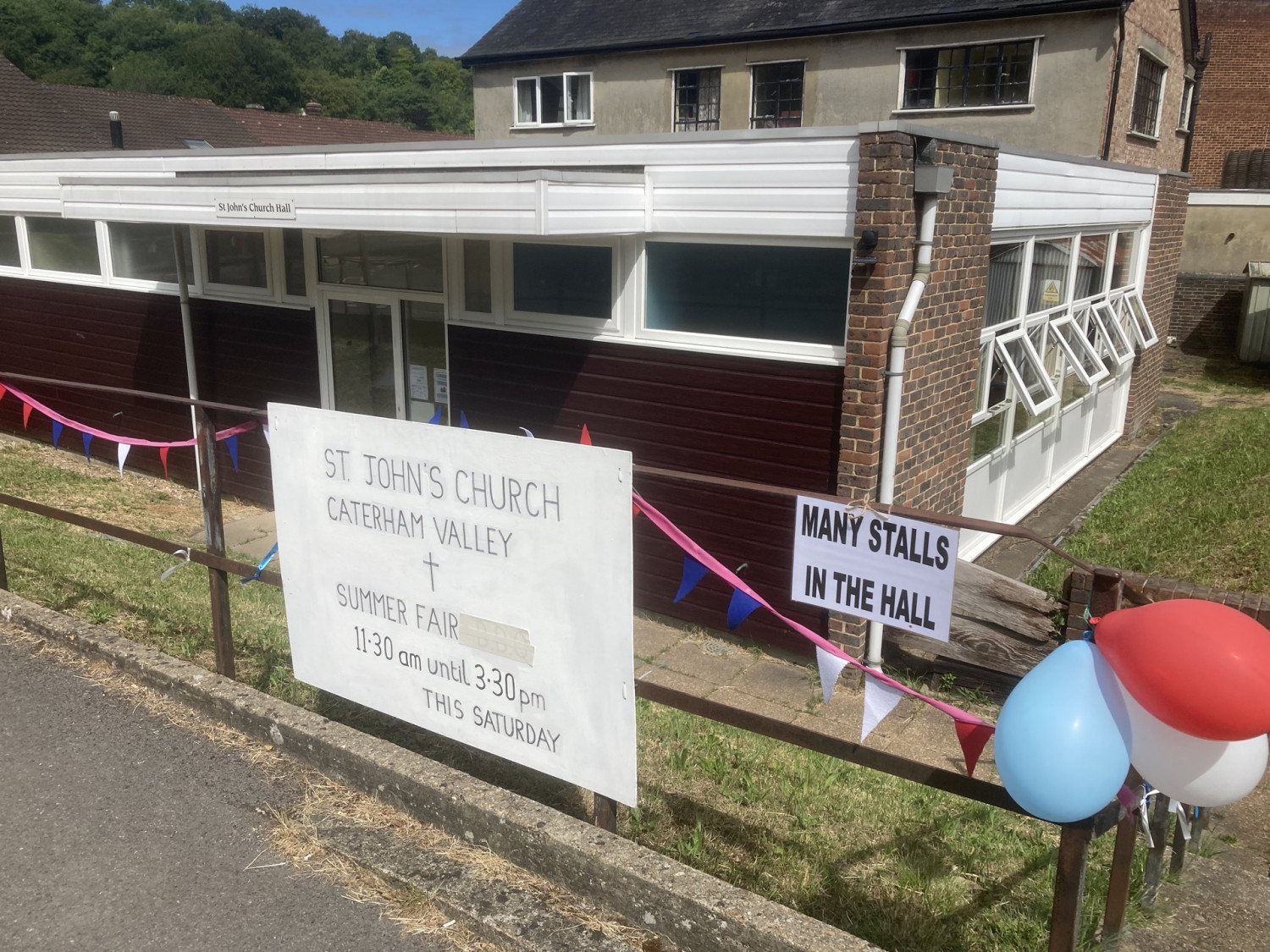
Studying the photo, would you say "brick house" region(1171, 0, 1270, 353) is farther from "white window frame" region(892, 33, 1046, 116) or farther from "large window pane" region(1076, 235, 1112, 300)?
"large window pane" region(1076, 235, 1112, 300)

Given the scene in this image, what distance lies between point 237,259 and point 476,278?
314 centimetres

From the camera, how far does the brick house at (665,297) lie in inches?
254

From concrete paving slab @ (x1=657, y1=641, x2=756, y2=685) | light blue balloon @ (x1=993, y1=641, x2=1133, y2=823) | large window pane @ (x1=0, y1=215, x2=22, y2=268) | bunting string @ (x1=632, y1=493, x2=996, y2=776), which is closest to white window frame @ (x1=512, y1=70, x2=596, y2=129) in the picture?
large window pane @ (x1=0, y1=215, x2=22, y2=268)

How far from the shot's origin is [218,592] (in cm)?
464

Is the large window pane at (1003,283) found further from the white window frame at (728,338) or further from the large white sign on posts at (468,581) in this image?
the large white sign on posts at (468,581)

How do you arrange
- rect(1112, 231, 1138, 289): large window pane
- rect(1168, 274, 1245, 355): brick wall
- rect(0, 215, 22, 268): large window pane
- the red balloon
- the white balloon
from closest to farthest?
the red balloon → the white balloon → rect(1112, 231, 1138, 289): large window pane → rect(0, 215, 22, 268): large window pane → rect(1168, 274, 1245, 355): brick wall

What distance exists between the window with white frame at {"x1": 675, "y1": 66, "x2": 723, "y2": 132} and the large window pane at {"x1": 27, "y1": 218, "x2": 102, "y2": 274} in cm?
1342

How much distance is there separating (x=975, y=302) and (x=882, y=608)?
205 inches

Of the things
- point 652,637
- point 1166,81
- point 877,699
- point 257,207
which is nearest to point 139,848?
point 877,699

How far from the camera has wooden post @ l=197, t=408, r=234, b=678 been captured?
437cm

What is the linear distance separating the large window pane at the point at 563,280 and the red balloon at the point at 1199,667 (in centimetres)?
560

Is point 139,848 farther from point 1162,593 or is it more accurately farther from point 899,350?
point 1162,593

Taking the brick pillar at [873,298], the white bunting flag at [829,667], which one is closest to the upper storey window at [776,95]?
the brick pillar at [873,298]

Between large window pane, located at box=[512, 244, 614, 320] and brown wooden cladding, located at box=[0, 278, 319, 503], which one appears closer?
large window pane, located at box=[512, 244, 614, 320]
